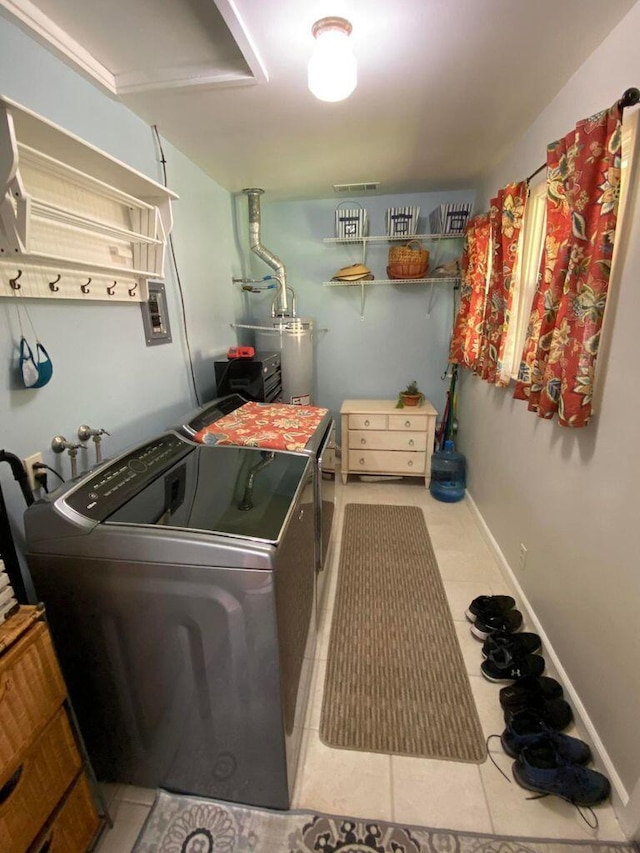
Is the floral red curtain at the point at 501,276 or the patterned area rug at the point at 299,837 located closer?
the patterned area rug at the point at 299,837

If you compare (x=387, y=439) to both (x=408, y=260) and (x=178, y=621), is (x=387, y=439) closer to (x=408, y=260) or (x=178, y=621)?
(x=408, y=260)

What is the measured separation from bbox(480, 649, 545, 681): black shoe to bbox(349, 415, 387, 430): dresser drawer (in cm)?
176

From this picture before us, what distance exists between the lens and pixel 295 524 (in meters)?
1.10

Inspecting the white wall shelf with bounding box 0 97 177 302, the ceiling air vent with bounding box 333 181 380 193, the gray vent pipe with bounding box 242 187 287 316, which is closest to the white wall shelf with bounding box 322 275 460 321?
the gray vent pipe with bounding box 242 187 287 316

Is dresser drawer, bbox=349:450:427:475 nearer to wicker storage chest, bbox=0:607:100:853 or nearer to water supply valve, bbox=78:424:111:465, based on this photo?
water supply valve, bbox=78:424:111:465

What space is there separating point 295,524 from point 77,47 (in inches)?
70.2

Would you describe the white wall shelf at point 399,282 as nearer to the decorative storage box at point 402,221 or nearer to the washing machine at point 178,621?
the decorative storage box at point 402,221

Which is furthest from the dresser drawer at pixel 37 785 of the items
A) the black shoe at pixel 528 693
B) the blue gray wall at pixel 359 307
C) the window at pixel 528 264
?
the blue gray wall at pixel 359 307

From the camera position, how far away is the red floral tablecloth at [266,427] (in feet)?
5.09

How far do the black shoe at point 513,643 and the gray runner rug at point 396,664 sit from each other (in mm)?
136

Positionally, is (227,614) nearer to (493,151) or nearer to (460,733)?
(460,733)

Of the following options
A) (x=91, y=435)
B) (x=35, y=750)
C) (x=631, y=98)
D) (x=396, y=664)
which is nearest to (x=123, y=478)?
(x=91, y=435)

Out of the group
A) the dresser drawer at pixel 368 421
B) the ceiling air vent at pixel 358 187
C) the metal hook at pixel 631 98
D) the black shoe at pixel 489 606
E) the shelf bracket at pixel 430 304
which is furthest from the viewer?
the shelf bracket at pixel 430 304

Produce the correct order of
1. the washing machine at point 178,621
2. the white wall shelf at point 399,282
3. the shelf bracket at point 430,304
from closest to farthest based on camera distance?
the washing machine at point 178,621 → the white wall shelf at point 399,282 → the shelf bracket at point 430,304
